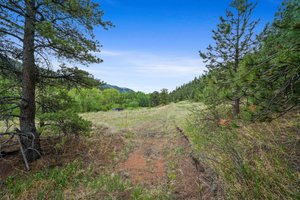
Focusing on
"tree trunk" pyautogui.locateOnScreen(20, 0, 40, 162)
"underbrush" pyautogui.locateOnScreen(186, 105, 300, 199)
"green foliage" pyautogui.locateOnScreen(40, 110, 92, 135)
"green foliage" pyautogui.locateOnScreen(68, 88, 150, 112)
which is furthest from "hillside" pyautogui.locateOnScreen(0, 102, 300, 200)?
"green foliage" pyautogui.locateOnScreen(68, 88, 150, 112)

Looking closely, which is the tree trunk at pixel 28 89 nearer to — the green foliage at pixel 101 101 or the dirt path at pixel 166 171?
the dirt path at pixel 166 171

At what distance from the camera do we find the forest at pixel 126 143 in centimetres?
226

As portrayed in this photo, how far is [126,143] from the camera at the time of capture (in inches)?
285

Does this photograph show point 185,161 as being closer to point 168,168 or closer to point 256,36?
point 168,168

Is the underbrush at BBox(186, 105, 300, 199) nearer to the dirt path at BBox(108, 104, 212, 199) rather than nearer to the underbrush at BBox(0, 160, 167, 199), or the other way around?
the dirt path at BBox(108, 104, 212, 199)

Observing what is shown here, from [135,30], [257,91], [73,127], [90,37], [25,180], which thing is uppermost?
[135,30]

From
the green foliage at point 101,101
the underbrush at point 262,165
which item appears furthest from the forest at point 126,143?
the green foliage at point 101,101

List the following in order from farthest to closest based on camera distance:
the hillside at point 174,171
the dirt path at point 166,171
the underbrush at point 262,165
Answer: the dirt path at point 166,171 < the hillside at point 174,171 < the underbrush at point 262,165

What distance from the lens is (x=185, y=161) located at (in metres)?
4.76

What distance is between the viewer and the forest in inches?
89.0

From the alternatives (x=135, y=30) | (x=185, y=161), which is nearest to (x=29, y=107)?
(x=185, y=161)

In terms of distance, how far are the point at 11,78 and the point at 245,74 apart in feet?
20.8

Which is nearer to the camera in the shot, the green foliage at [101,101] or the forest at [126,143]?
the forest at [126,143]

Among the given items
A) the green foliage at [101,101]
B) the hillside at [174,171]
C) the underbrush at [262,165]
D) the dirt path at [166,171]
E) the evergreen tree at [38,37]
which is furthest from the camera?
the green foliage at [101,101]
